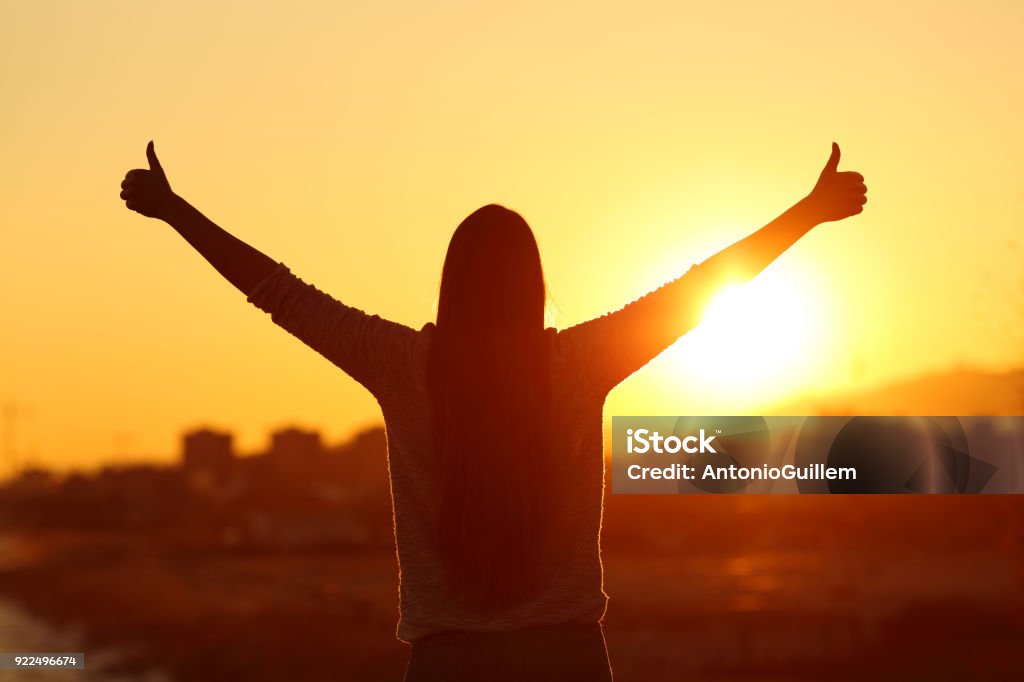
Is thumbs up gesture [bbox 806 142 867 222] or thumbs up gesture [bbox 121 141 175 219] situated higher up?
thumbs up gesture [bbox 121 141 175 219]

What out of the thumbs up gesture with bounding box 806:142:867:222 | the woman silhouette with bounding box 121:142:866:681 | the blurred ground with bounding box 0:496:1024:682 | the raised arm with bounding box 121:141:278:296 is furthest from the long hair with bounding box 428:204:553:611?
the blurred ground with bounding box 0:496:1024:682

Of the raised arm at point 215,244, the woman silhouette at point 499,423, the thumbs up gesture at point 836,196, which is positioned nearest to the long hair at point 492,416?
the woman silhouette at point 499,423

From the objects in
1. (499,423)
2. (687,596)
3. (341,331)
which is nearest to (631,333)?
(499,423)

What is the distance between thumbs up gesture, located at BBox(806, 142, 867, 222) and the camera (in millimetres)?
3236

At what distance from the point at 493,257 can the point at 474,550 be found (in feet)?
1.83

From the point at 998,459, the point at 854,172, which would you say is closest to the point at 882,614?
the point at 998,459

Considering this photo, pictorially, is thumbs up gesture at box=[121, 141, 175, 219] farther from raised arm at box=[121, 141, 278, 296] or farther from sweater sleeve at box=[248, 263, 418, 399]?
sweater sleeve at box=[248, 263, 418, 399]

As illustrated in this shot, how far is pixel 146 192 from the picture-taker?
3.35 metres

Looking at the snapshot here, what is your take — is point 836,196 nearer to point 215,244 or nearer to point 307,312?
point 307,312

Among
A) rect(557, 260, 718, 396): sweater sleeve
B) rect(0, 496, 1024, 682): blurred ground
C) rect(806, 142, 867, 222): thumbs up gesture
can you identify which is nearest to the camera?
rect(557, 260, 718, 396): sweater sleeve

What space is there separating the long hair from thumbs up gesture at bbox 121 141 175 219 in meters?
0.65

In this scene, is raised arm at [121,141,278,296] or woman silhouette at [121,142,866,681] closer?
woman silhouette at [121,142,866,681]

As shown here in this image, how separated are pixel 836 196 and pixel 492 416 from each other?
84cm

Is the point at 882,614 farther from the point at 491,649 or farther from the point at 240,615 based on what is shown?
the point at 491,649
